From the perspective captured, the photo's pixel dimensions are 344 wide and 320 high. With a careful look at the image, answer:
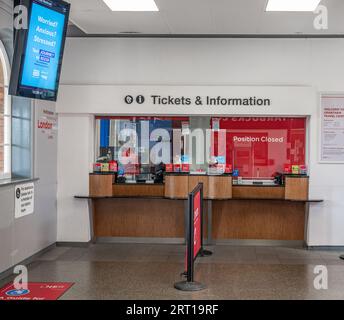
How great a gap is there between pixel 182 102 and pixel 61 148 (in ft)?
6.49

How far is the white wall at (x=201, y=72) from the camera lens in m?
8.32

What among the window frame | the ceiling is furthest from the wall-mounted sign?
the window frame

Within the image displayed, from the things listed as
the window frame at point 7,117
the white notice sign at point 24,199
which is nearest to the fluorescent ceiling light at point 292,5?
the window frame at point 7,117

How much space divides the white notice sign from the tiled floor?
0.73 m

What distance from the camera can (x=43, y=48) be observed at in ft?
18.6

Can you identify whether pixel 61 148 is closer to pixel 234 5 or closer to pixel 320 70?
pixel 234 5

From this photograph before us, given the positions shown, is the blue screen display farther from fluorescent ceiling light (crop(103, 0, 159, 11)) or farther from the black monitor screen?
fluorescent ceiling light (crop(103, 0, 159, 11))

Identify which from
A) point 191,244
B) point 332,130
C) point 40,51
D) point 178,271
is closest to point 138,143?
point 178,271

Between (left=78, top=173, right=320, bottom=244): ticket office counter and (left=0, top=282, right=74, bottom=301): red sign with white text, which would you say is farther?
(left=78, top=173, right=320, bottom=244): ticket office counter

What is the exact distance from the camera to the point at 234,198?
8398mm

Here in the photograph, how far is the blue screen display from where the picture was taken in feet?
17.9

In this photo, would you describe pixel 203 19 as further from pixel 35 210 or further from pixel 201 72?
pixel 35 210

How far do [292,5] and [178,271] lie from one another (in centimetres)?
353

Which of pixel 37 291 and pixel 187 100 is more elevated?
pixel 187 100
